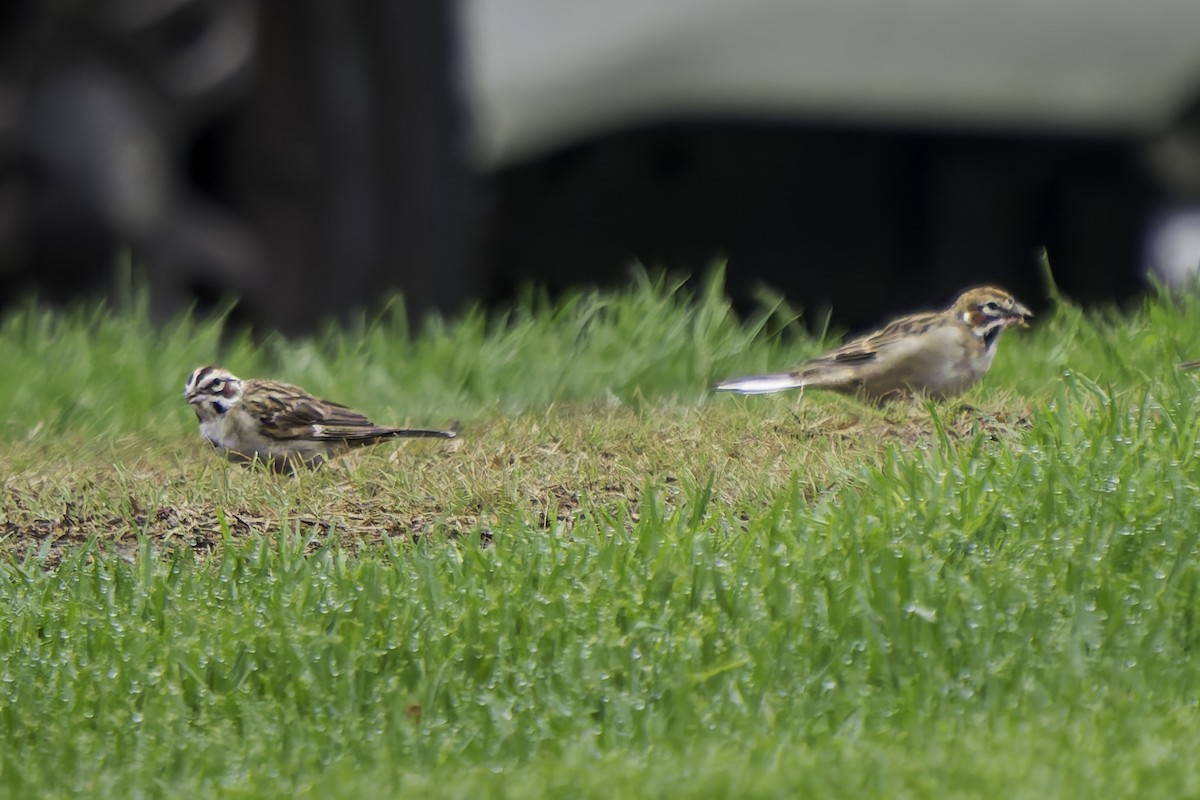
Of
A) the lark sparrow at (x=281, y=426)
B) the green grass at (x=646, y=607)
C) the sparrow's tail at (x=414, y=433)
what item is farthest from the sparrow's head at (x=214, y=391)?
the sparrow's tail at (x=414, y=433)

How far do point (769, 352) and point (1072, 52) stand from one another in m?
2.93

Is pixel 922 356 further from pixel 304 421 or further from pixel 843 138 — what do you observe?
pixel 843 138

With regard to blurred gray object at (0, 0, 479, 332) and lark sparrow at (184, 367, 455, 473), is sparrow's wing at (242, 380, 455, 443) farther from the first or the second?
blurred gray object at (0, 0, 479, 332)

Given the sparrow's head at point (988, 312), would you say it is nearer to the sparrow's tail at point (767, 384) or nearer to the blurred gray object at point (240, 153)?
the sparrow's tail at point (767, 384)

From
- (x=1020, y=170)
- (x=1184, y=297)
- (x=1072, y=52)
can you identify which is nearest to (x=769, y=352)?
(x=1184, y=297)

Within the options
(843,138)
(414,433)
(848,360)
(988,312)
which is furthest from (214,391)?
(843,138)

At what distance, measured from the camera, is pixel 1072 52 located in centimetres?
1002

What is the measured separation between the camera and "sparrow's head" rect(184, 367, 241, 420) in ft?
22.3

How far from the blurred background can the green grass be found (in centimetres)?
299

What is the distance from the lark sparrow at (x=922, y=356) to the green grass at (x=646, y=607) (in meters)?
0.09

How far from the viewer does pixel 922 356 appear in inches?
266

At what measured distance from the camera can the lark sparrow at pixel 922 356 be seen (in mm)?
6754

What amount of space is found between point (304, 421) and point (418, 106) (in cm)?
353

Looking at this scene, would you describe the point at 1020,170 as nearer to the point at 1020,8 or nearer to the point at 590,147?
the point at 1020,8
